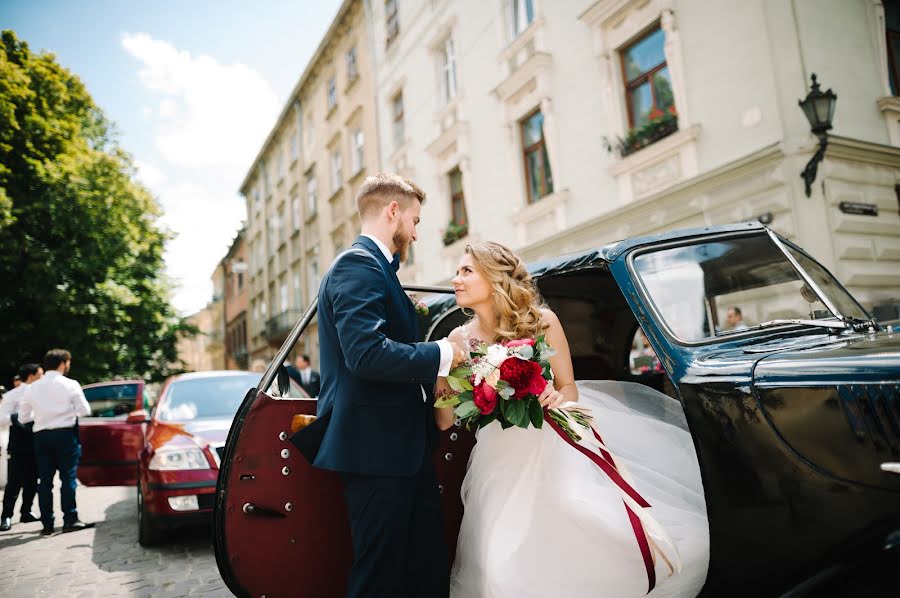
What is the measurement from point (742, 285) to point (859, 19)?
330 inches

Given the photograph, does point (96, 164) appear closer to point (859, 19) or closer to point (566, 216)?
point (566, 216)

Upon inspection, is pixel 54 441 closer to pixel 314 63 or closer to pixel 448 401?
pixel 448 401

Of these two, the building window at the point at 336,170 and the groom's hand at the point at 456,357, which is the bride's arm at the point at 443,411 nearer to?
the groom's hand at the point at 456,357

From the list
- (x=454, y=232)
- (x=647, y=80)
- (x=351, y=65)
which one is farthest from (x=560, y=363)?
(x=351, y=65)

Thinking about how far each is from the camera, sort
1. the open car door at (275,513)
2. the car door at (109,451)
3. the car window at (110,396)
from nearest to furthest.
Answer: the open car door at (275,513) < the car door at (109,451) < the car window at (110,396)

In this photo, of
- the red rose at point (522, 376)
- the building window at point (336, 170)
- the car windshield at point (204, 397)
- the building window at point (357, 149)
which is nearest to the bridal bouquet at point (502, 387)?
the red rose at point (522, 376)

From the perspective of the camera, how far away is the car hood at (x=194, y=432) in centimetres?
542

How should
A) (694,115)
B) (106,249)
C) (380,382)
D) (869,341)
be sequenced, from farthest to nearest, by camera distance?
1. (106,249)
2. (694,115)
3. (380,382)
4. (869,341)

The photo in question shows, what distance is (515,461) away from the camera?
271cm

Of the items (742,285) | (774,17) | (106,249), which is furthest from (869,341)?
(106,249)

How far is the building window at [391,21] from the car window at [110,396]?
14304 mm

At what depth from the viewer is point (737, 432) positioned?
2160 millimetres

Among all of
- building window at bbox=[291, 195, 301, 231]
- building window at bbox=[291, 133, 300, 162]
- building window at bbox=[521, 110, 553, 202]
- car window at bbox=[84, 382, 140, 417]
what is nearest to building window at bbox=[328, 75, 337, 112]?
building window at bbox=[291, 133, 300, 162]

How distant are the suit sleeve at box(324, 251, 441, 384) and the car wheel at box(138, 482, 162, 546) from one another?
4.11 meters
